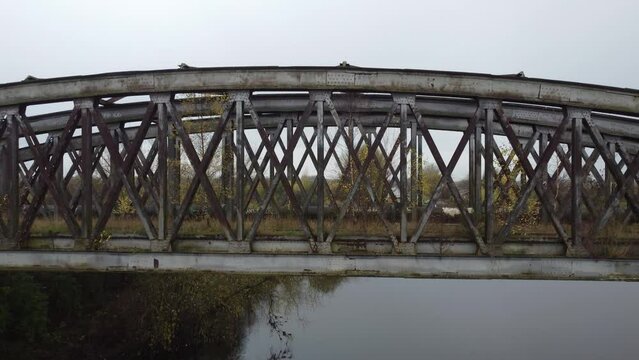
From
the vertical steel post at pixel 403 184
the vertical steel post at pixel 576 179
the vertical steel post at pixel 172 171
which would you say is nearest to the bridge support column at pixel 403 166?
the vertical steel post at pixel 403 184

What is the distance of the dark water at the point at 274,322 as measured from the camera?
1523 centimetres

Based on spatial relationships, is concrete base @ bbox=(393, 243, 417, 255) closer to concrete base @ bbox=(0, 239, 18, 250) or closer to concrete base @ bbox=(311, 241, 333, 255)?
concrete base @ bbox=(311, 241, 333, 255)

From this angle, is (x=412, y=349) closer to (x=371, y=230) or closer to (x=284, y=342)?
(x=284, y=342)

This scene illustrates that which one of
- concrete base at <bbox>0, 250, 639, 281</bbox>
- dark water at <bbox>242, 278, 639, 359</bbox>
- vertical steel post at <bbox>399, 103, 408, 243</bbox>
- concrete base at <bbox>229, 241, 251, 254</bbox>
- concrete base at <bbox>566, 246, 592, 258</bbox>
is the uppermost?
vertical steel post at <bbox>399, 103, 408, 243</bbox>

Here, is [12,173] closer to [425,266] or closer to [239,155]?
[239,155]

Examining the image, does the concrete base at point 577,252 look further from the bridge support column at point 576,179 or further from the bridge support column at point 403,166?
the bridge support column at point 403,166

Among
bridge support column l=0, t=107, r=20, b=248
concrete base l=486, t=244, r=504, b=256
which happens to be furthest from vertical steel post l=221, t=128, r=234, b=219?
concrete base l=486, t=244, r=504, b=256

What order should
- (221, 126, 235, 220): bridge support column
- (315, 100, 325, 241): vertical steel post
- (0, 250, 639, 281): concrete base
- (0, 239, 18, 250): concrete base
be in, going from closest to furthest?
(0, 250, 639, 281): concrete base → (315, 100, 325, 241): vertical steel post → (0, 239, 18, 250): concrete base → (221, 126, 235, 220): bridge support column

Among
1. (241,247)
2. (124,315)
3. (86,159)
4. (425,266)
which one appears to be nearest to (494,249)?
(425,266)

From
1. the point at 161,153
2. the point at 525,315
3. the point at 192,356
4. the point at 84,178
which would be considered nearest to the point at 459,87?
the point at 161,153

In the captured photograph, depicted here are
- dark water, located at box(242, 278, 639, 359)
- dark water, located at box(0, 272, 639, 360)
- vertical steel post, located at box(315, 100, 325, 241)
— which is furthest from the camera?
dark water, located at box(242, 278, 639, 359)

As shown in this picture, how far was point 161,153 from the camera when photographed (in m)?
9.41

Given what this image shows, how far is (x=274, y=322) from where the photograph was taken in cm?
1800

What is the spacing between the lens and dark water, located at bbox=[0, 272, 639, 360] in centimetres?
1523
